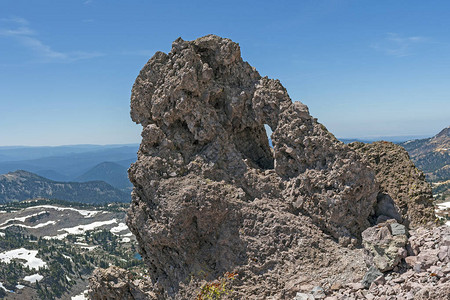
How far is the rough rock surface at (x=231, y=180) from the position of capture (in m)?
14.1

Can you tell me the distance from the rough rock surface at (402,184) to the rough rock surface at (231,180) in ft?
6.10

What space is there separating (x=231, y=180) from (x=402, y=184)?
820 centimetres

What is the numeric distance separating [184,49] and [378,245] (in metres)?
12.7

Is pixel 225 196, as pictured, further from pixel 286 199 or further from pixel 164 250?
pixel 164 250

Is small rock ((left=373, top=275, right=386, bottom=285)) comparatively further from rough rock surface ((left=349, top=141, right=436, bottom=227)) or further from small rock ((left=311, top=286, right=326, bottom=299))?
rough rock surface ((left=349, top=141, right=436, bottom=227))

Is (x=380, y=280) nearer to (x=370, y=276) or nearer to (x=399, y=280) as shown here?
(x=370, y=276)

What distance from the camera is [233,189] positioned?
15.6m

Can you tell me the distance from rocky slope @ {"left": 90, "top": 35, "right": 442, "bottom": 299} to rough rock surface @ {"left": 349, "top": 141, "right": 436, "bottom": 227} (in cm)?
45

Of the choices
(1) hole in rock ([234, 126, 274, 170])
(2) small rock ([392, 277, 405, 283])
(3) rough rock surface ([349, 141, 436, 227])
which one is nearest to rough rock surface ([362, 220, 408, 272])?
(2) small rock ([392, 277, 405, 283])

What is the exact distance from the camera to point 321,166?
14.8 meters

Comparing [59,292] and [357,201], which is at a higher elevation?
[357,201]

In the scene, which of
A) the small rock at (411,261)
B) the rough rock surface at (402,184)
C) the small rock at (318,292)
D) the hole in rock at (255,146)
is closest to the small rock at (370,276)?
the small rock at (411,261)

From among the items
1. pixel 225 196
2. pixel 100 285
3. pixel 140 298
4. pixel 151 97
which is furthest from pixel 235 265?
pixel 151 97

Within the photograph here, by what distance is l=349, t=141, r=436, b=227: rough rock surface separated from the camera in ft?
48.5
